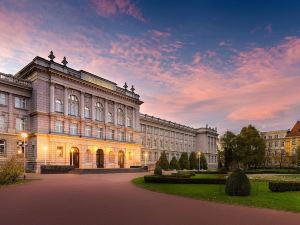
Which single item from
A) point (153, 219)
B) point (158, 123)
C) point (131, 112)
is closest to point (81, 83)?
point (131, 112)

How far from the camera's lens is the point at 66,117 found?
56.0m

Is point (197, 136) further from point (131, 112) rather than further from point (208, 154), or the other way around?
point (131, 112)

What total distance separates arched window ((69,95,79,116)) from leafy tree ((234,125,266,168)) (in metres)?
43.0

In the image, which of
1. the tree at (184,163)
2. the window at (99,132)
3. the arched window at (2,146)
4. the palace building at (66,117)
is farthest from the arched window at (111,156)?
the tree at (184,163)

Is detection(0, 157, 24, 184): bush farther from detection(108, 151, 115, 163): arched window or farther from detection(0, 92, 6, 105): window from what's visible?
detection(108, 151, 115, 163): arched window

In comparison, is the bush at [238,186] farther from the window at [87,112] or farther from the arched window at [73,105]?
the window at [87,112]

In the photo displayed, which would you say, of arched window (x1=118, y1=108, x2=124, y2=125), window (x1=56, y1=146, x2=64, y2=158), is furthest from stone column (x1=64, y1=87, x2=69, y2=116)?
arched window (x1=118, y1=108, x2=124, y2=125)

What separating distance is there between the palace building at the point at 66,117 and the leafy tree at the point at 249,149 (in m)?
27.8

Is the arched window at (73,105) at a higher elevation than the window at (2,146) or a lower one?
higher

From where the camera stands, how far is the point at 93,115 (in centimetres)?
6244

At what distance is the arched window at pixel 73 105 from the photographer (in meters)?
57.9

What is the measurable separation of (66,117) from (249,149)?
162 ft

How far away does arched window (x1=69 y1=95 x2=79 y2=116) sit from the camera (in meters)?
57.9

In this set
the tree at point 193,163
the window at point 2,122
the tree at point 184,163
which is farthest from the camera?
the tree at point 193,163
